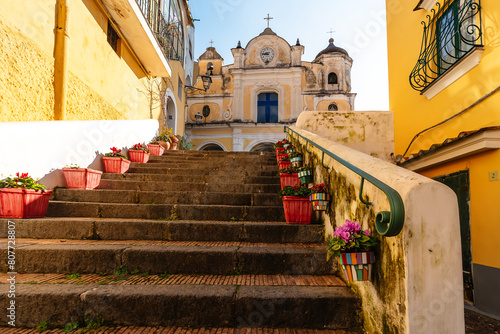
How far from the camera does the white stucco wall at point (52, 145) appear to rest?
320 centimetres

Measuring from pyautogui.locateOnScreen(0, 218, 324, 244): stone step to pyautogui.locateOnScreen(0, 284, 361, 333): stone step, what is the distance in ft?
3.12

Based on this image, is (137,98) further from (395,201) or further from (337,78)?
(337,78)

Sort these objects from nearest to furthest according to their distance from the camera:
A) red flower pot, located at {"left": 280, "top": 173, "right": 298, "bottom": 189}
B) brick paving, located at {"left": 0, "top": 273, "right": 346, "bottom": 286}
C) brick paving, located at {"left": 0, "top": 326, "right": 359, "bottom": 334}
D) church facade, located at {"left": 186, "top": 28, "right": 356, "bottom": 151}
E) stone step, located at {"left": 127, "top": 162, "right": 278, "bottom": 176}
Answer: brick paving, located at {"left": 0, "top": 326, "right": 359, "bottom": 334} → brick paving, located at {"left": 0, "top": 273, "right": 346, "bottom": 286} → red flower pot, located at {"left": 280, "top": 173, "right": 298, "bottom": 189} → stone step, located at {"left": 127, "top": 162, "right": 278, "bottom": 176} → church facade, located at {"left": 186, "top": 28, "right": 356, "bottom": 151}

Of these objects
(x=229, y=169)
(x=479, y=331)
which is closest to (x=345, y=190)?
(x=479, y=331)

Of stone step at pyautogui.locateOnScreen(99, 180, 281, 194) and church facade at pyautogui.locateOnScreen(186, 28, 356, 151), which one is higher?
church facade at pyautogui.locateOnScreen(186, 28, 356, 151)

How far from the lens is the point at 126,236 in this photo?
2893 millimetres

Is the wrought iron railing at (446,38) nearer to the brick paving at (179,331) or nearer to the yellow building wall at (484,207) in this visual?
the yellow building wall at (484,207)

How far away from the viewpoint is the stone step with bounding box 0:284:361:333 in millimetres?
1923

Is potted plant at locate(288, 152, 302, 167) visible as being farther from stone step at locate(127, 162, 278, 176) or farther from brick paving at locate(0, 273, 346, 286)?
brick paving at locate(0, 273, 346, 286)

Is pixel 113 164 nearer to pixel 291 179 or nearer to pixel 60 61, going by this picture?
pixel 60 61

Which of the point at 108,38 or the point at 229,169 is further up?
the point at 108,38

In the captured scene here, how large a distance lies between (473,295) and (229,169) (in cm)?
369

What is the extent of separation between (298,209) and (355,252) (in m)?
1.43

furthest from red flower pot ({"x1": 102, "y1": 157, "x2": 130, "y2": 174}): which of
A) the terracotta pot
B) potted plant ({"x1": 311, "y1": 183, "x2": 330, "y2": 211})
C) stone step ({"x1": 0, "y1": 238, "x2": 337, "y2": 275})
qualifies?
potted plant ({"x1": 311, "y1": 183, "x2": 330, "y2": 211})
